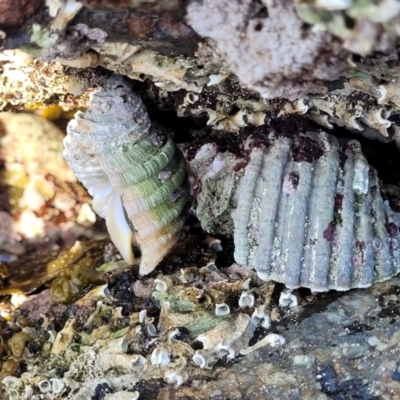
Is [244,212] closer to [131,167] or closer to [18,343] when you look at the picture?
[131,167]

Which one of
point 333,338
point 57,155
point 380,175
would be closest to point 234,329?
point 333,338

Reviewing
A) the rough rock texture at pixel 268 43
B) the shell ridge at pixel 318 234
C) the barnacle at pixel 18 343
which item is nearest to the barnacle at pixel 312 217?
the shell ridge at pixel 318 234

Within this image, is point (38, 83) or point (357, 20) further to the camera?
point (38, 83)

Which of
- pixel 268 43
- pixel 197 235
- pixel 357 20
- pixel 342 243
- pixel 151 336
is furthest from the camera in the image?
pixel 197 235

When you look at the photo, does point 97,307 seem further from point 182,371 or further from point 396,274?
point 396,274

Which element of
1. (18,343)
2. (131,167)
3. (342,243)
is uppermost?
(131,167)

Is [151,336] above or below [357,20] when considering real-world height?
below

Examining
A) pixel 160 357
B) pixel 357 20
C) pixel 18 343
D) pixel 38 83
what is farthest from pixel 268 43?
pixel 18 343

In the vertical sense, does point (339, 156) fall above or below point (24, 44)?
below
